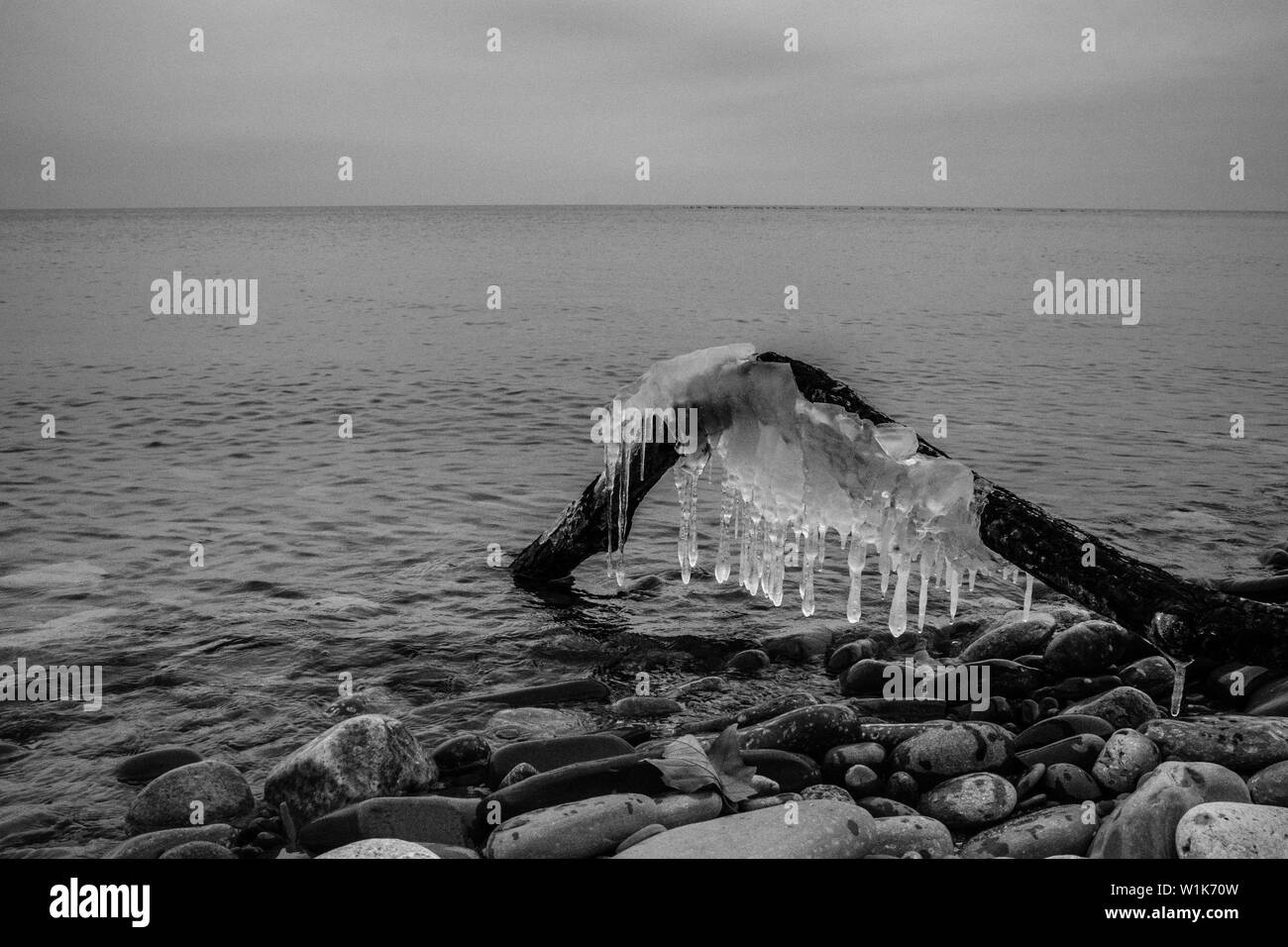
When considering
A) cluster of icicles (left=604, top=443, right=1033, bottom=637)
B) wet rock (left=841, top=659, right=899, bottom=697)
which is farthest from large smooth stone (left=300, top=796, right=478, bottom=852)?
wet rock (left=841, top=659, right=899, bottom=697)

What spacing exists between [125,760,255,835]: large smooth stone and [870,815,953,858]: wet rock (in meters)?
4.47

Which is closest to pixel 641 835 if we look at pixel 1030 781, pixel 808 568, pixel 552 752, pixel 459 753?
pixel 552 752

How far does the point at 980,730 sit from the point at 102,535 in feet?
40.3

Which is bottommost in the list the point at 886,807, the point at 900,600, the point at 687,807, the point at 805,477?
the point at 886,807

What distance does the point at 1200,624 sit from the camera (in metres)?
8.10

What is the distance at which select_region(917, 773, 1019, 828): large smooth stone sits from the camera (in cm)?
683

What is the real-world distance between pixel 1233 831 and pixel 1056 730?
230cm

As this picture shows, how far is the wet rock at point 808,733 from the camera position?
25.6 feet

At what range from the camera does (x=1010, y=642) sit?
33.5 ft

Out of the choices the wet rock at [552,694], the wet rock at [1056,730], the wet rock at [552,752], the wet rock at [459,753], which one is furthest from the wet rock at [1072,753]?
the wet rock at [459,753]

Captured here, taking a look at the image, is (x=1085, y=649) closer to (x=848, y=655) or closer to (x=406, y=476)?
(x=848, y=655)

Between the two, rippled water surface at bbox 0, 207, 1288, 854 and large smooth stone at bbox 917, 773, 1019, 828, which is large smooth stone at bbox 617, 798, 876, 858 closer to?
large smooth stone at bbox 917, 773, 1019, 828

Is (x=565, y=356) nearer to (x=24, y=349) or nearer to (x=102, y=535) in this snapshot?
(x=24, y=349)
